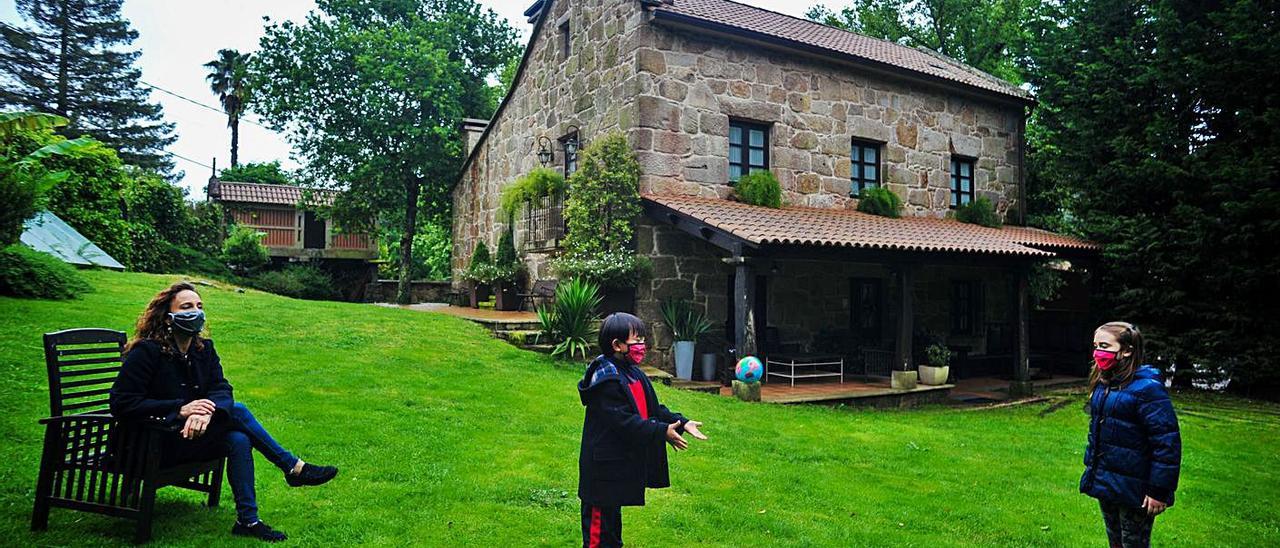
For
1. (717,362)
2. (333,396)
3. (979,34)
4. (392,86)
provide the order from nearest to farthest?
1. (333,396)
2. (717,362)
3. (392,86)
4. (979,34)

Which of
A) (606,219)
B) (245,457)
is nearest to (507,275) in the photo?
(606,219)

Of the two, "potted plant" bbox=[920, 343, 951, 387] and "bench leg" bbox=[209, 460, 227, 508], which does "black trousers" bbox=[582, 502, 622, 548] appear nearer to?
"bench leg" bbox=[209, 460, 227, 508]

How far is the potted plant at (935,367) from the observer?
41.7 feet

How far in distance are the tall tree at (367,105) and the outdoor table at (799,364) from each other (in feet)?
45.8

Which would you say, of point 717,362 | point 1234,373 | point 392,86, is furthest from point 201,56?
point 1234,373

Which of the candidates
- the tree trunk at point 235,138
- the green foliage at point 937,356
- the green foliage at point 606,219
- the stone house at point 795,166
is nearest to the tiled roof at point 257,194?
the tree trunk at point 235,138

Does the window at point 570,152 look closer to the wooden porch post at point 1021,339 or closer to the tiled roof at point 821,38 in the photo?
the tiled roof at point 821,38

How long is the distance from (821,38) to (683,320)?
7.28 m

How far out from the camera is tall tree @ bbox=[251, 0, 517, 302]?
885 inches

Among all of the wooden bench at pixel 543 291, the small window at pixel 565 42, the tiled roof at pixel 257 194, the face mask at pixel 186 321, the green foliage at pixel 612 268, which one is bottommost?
the face mask at pixel 186 321

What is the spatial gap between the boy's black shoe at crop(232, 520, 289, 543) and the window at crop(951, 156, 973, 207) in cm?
1542

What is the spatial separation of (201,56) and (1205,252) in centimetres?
4733

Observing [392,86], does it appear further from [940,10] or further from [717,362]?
[940,10]

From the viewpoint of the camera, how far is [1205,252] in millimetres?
13859
